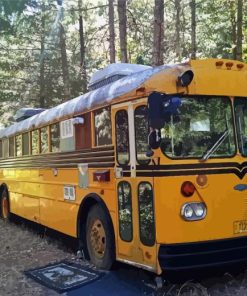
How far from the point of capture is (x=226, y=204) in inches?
220

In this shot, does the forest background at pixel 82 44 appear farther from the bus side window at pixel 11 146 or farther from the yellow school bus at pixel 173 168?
the yellow school bus at pixel 173 168

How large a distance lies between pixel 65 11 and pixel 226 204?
17511mm

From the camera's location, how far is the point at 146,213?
18.5ft

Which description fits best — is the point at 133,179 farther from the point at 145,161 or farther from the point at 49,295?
the point at 49,295

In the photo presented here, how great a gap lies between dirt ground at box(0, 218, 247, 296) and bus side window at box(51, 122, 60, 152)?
1.70 meters

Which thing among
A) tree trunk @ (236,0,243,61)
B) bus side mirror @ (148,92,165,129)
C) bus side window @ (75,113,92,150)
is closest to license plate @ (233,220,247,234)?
bus side mirror @ (148,92,165,129)

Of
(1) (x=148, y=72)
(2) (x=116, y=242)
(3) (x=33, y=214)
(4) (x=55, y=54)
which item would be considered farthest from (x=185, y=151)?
(4) (x=55, y=54)

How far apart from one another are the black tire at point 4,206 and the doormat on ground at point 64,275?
5866 mm

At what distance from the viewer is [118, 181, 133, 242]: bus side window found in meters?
5.97

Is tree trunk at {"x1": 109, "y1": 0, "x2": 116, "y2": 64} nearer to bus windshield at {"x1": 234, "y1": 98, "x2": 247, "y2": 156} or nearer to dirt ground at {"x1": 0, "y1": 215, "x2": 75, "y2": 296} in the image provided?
dirt ground at {"x1": 0, "y1": 215, "x2": 75, "y2": 296}

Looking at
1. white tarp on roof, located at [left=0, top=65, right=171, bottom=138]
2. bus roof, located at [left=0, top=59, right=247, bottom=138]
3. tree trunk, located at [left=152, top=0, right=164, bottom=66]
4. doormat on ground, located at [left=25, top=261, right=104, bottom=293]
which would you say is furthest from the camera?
tree trunk, located at [left=152, top=0, right=164, bottom=66]

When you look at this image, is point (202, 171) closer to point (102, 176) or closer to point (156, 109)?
point (156, 109)

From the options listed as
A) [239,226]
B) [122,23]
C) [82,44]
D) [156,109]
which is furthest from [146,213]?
[82,44]

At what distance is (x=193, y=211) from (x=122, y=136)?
135 cm
